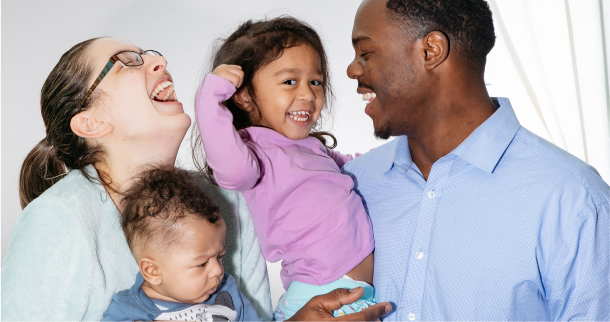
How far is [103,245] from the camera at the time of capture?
153cm

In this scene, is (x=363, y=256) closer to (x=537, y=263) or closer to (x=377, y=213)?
(x=377, y=213)

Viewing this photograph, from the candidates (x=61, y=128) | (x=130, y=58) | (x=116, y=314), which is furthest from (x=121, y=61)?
(x=116, y=314)

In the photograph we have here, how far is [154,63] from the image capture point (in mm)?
1647

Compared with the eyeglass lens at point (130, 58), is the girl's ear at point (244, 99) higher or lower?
lower

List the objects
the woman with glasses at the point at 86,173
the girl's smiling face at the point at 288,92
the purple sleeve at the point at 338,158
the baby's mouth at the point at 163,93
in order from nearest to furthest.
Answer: the woman with glasses at the point at 86,173 → the baby's mouth at the point at 163,93 → the girl's smiling face at the point at 288,92 → the purple sleeve at the point at 338,158

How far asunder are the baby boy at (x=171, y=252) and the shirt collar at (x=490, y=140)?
2.42 feet

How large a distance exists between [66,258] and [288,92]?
827mm

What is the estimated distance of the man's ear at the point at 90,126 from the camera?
1565 millimetres

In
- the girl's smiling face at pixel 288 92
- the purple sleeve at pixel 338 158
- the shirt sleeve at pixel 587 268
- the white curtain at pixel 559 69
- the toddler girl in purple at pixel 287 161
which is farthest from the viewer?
the white curtain at pixel 559 69

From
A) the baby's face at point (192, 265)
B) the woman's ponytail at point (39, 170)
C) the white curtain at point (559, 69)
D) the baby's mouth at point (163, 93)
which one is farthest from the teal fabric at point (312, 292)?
the white curtain at point (559, 69)

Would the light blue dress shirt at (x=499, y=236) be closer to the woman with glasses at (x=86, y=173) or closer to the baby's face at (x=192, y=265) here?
the baby's face at (x=192, y=265)

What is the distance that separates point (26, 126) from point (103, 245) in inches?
84.0

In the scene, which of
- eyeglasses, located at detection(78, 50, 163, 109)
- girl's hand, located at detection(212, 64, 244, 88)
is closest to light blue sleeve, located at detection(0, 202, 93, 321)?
eyeglasses, located at detection(78, 50, 163, 109)

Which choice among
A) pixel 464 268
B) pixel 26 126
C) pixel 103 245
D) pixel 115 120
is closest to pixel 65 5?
pixel 26 126
